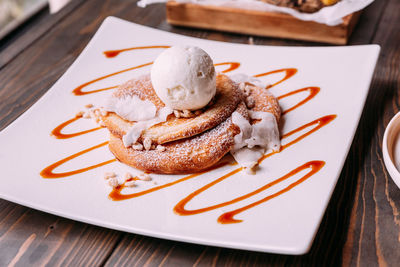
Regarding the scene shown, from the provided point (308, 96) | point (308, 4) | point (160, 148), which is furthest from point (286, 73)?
point (160, 148)

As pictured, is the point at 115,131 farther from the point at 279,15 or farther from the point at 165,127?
the point at 279,15

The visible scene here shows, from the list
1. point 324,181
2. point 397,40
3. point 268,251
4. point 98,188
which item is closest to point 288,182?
point 324,181

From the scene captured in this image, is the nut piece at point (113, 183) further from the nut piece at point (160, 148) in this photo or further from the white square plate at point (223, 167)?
the nut piece at point (160, 148)

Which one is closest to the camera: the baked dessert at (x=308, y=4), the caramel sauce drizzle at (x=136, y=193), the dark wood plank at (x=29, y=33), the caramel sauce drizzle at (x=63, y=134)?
the caramel sauce drizzle at (x=136, y=193)

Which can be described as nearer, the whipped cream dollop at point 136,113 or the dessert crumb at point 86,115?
the whipped cream dollop at point 136,113

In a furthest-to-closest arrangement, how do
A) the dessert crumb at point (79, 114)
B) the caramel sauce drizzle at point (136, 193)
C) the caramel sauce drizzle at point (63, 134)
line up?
the dessert crumb at point (79, 114) < the caramel sauce drizzle at point (63, 134) < the caramel sauce drizzle at point (136, 193)

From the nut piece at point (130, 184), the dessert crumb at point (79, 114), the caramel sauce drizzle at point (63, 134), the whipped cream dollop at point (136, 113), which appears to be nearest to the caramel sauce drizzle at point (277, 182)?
the nut piece at point (130, 184)
